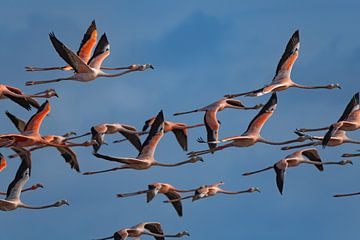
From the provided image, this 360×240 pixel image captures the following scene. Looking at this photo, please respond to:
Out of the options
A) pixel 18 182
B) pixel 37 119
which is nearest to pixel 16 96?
pixel 37 119

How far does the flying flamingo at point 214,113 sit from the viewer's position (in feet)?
139

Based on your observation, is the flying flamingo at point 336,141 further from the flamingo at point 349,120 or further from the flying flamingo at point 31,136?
the flying flamingo at point 31,136

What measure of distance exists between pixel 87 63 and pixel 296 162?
6.79 m

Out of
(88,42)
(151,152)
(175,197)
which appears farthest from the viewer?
(88,42)

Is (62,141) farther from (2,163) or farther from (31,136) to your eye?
(31,136)

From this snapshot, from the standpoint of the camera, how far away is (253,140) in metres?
43.1

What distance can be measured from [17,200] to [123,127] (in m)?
3.80

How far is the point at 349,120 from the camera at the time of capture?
43188mm

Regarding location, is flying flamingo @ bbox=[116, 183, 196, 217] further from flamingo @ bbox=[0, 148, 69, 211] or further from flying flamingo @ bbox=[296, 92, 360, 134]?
flying flamingo @ bbox=[296, 92, 360, 134]

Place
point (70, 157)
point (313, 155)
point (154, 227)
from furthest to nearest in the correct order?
point (313, 155) → point (154, 227) → point (70, 157)

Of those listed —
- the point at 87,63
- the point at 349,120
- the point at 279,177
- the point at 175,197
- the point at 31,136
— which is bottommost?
the point at 175,197

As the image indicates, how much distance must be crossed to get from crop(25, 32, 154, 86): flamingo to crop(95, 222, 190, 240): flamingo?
4.38m

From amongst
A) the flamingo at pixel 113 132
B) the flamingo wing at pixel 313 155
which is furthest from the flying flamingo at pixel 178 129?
the flamingo wing at pixel 313 155

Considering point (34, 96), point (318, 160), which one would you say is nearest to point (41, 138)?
point (34, 96)
